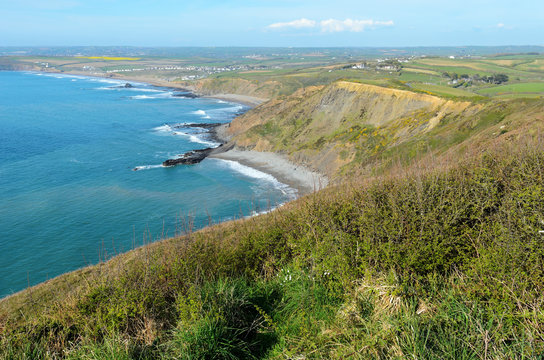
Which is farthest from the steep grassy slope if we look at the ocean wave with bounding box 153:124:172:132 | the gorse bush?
the gorse bush

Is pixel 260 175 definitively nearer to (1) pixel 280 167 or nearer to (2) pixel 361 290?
(1) pixel 280 167

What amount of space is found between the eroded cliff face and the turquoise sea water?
9731 mm

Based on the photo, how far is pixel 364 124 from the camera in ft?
193

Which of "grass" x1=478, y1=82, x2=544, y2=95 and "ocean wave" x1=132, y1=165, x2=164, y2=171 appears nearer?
"ocean wave" x1=132, y1=165, x2=164, y2=171

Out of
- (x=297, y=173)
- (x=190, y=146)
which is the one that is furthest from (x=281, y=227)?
(x=190, y=146)

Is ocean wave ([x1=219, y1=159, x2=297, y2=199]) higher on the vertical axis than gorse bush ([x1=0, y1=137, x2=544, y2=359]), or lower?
lower

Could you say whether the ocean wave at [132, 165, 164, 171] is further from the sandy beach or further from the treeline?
the treeline

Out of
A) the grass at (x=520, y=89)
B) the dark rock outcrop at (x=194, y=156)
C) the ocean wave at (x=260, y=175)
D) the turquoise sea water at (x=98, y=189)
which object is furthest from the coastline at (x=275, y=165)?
the grass at (x=520, y=89)

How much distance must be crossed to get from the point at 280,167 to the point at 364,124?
16740 mm

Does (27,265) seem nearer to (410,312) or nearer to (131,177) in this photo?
(131,177)

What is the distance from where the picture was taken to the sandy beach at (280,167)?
49.9 meters

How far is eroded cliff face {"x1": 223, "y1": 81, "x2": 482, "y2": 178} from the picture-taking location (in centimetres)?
4803

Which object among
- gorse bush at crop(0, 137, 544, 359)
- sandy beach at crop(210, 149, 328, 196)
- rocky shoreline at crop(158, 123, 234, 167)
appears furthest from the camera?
rocky shoreline at crop(158, 123, 234, 167)

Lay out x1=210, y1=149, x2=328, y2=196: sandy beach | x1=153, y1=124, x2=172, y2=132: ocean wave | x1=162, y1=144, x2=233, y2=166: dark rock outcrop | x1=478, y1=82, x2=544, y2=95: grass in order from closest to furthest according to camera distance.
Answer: x1=210, y1=149, x2=328, y2=196: sandy beach → x1=162, y1=144, x2=233, y2=166: dark rock outcrop → x1=478, y1=82, x2=544, y2=95: grass → x1=153, y1=124, x2=172, y2=132: ocean wave
